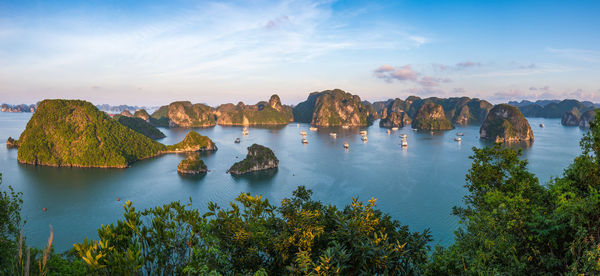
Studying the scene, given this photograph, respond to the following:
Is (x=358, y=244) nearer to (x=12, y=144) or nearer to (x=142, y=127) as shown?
(x=12, y=144)

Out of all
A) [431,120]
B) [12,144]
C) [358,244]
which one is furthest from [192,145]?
[431,120]

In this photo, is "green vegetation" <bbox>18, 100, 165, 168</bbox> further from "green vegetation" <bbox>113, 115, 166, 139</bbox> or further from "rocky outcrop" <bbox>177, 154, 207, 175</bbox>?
"green vegetation" <bbox>113, 115, 166, 139</bbox>

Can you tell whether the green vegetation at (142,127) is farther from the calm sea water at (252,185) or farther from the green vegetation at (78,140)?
the calm sea water at (252,185)

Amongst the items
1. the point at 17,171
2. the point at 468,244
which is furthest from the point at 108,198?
the point at 468,244

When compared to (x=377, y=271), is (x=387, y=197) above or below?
below

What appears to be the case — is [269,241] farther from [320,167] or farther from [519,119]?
[519,119]

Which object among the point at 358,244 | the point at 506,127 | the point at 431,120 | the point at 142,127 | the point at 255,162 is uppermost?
the point at 431,120
